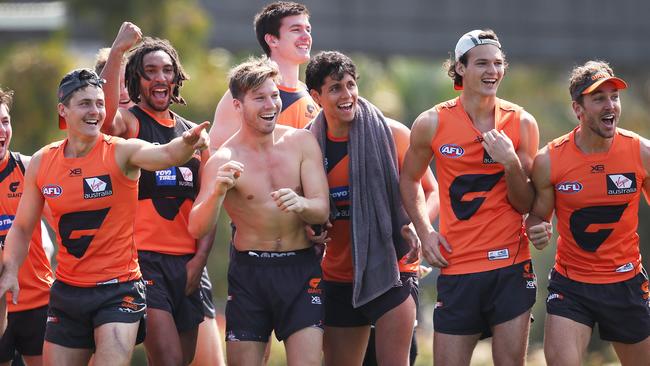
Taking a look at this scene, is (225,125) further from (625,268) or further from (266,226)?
(625,268)

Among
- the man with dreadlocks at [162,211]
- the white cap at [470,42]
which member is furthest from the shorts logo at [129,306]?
the white cap at [470,42]

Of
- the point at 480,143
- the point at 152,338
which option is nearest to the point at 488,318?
the point at 480,143

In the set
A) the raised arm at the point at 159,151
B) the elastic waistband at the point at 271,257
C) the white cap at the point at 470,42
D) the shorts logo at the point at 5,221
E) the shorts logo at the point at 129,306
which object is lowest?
the shorts logo at the point at 129,306

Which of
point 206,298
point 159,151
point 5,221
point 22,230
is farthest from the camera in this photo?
point 206,298

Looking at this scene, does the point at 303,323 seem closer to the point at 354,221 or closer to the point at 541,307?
the point at 354,221

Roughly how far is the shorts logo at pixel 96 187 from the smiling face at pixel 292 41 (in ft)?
7.19

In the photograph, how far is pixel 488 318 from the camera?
812 centimetres

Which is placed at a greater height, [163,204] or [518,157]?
[518,157]

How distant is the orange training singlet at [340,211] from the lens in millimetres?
8453

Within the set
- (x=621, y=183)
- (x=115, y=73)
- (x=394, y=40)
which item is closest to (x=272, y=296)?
(x=115, y=73)

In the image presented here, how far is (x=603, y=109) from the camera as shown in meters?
8.05

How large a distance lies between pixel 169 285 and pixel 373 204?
1501mm

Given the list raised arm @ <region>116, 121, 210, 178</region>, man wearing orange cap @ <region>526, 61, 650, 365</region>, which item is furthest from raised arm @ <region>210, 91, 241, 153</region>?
man wearing orange cap @ <region>526, 61, 650, 365</region>

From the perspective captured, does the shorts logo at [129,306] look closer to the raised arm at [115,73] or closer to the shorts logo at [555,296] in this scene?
the raised arm at [115,73]
